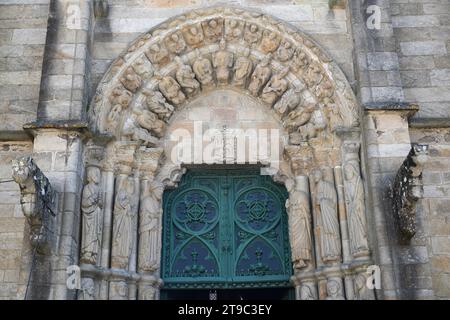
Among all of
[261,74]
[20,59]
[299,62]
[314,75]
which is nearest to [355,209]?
[314,75]

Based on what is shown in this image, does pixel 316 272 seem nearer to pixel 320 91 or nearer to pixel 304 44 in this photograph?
pixel 320 91

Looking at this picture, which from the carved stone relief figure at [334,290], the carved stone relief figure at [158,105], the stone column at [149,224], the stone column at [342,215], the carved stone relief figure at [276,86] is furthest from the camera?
the carved stone relief figure at [276,86]

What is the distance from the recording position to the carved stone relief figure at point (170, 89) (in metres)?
8.32

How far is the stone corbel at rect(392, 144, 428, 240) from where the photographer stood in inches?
255

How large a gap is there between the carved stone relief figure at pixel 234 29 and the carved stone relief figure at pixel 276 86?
29.2 inches

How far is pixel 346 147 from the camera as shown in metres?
7.66

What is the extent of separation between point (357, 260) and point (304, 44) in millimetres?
2844

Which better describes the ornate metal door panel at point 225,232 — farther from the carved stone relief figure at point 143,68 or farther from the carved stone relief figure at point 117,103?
the carved stone relief figure at point 143,68

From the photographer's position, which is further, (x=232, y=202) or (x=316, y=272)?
(x=232, y=202)

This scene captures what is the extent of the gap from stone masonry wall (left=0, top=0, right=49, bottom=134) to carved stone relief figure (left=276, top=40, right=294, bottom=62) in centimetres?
313

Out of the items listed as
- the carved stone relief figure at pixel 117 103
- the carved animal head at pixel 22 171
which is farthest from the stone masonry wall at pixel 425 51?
the carved animal head at pixel 22 171
